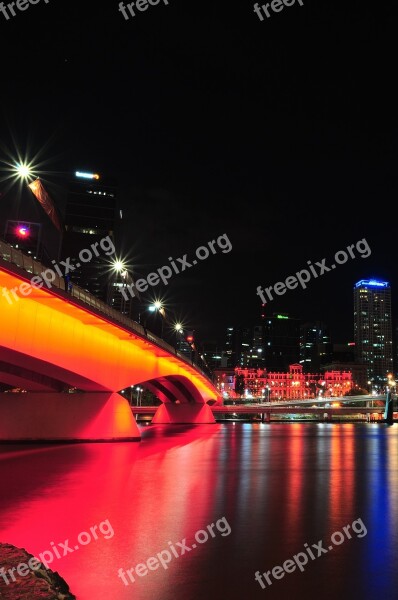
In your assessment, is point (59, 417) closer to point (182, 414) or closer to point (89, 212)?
point (182, 414)

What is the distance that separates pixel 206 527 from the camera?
10203mm

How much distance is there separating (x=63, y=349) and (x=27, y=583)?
21.8 meters

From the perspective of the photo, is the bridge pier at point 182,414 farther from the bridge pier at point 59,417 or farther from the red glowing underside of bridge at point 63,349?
the bridge pier at point 59,417

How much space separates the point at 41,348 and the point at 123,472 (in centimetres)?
781

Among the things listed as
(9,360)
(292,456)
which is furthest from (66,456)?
(292,456)

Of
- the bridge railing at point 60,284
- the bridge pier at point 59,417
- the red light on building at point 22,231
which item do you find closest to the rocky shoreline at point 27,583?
the bridge railing at point 60,284

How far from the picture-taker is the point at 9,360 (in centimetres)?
2436

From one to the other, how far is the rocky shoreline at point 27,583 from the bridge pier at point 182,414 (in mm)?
73284

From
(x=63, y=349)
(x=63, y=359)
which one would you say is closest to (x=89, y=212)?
(x=63, y=349)

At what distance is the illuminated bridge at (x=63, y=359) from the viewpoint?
21.6 m

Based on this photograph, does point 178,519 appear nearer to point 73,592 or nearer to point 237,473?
point 73,592

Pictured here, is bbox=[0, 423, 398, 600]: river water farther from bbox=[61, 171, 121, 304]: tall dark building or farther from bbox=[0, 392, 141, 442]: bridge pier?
bbox=[61, 171, 121, 304]: tall dark building

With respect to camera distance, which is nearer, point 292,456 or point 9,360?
point 9,360

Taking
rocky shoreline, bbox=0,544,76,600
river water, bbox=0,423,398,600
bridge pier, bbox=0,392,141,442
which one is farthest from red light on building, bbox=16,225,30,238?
rocky shoreline, bbox=0,544,76,600
